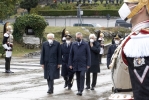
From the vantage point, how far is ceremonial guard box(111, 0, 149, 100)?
3719mm

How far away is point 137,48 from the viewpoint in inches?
151

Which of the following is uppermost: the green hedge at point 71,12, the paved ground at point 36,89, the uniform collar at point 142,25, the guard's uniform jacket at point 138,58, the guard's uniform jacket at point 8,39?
the green hedge at point 71,12

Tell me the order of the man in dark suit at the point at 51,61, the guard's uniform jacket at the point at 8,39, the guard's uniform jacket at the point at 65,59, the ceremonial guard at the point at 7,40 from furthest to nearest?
the guard's uniform jacket at the point at 8,39 → the ceremonial guard at the point at 7,40 → the guard's uniform jacket at the point at 65,59 → the man in dark suit at the point at 51,61

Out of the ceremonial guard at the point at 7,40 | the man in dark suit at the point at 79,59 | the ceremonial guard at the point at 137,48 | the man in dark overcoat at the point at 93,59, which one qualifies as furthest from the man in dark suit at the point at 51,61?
the ceremonial guard at the point at 137,48

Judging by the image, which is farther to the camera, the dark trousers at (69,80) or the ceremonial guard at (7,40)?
the ceremonial guard at (7,40)

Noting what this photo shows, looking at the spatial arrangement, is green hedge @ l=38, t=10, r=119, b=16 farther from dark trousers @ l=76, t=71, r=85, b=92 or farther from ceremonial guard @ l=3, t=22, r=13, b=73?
dark trousers @ l=76, t=71, r=85, b=92

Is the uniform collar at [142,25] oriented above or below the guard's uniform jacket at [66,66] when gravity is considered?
above

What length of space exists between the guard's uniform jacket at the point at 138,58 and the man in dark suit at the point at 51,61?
1195 cm

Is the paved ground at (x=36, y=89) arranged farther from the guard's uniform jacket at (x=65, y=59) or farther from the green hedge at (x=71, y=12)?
the green hedge at (x=71, y=12)

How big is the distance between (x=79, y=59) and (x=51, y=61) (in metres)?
0.90

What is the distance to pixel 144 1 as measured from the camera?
12.8 feet

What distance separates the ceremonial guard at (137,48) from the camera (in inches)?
146

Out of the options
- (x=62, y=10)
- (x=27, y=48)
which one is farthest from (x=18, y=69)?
(x=62, y=10)

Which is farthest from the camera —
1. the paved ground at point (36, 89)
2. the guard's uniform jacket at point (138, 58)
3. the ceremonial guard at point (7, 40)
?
the ceremonial guard at point (7, 40)
